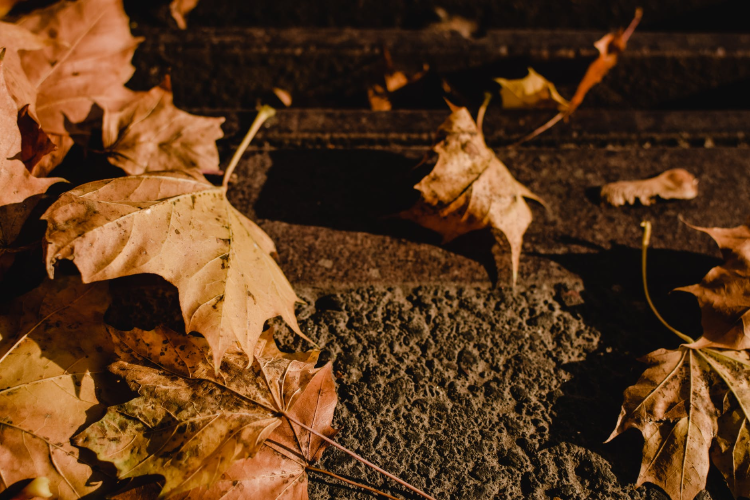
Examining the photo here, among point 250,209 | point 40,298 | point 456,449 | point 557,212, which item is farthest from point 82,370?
point 557,212

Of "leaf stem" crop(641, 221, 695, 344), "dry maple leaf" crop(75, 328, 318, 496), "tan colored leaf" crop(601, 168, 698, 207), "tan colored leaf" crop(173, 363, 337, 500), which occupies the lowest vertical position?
"tan colored leaf" crop(173, 363, 337, 500)

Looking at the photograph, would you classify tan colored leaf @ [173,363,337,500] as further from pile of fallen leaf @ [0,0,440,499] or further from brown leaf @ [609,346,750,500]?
brown leaf @ [609,346,750,500]

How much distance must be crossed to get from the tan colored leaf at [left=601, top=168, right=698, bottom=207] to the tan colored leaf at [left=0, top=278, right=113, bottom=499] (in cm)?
167

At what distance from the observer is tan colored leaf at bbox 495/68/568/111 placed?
1879 mm

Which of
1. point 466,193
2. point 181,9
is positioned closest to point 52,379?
point 466,193

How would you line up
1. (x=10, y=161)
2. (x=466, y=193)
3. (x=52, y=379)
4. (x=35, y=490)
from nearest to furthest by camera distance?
(x=35, y=490) < (x=52, y=379) < (x=10, y=161) < (x=466, y=193)

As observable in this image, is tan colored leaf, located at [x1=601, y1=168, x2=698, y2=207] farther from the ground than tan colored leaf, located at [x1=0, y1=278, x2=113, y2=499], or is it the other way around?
tan colored leaf, located at [x1=601, y1=168, x2=698, y2=207]

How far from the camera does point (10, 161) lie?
1.15 meters

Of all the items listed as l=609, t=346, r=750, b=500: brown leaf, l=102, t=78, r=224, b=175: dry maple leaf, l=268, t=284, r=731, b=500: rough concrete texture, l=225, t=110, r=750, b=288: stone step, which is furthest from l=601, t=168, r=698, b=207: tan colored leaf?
l=102, t=78, r=224, b=175: dry maple leaf

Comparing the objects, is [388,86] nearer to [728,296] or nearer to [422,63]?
[422,63]

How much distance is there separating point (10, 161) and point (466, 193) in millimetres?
1204

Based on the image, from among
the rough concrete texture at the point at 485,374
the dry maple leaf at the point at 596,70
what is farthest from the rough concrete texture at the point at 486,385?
the dry maple leaf at the point at 596,70

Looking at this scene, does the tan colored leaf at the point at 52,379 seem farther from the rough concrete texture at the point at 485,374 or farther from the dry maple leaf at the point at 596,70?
the dry maple leaf at the point at 596,70

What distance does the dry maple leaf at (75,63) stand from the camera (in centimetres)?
146
